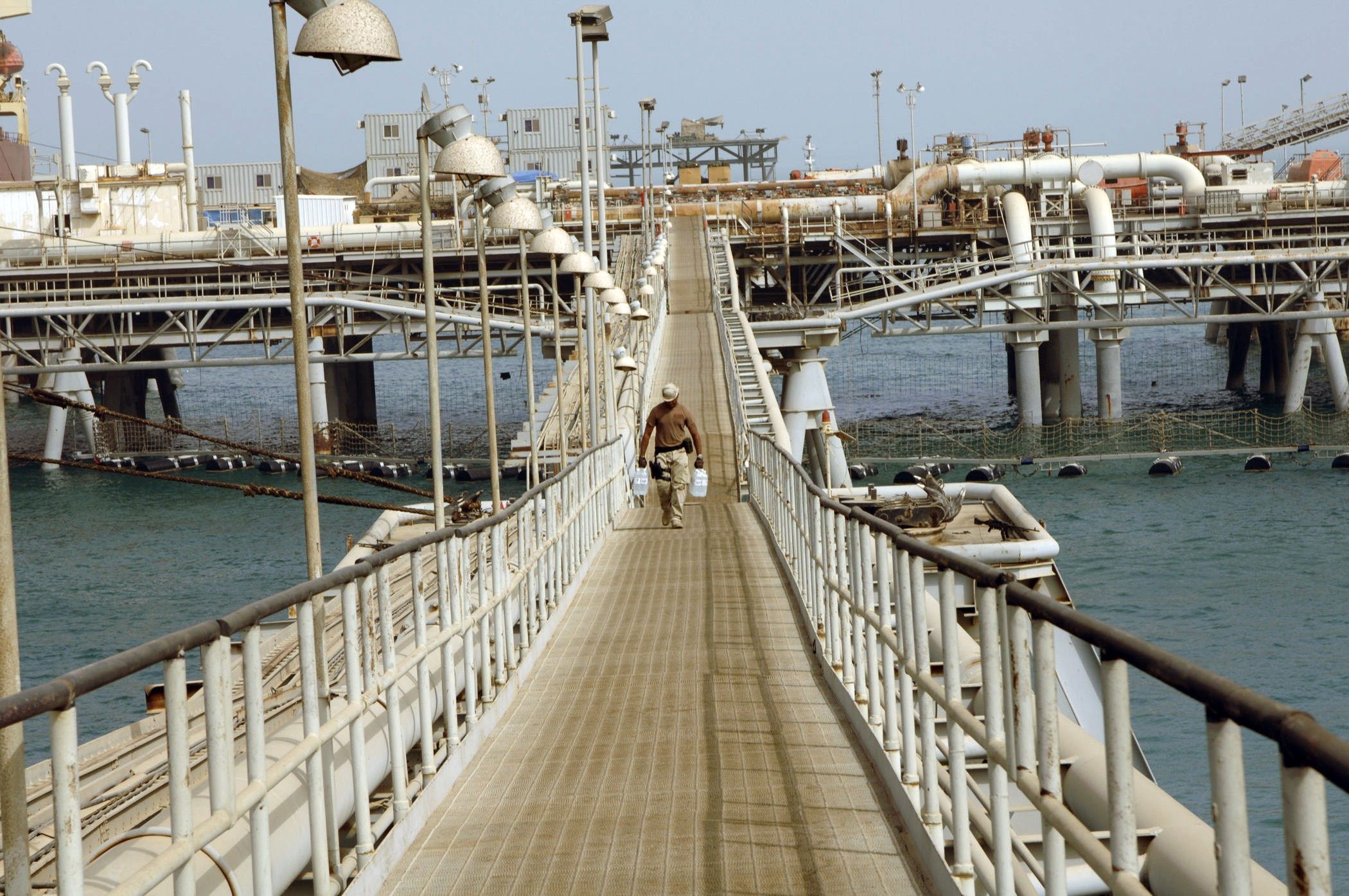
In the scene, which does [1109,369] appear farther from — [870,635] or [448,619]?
[448,619]

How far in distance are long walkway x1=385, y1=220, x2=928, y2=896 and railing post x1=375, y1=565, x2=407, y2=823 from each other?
249mm

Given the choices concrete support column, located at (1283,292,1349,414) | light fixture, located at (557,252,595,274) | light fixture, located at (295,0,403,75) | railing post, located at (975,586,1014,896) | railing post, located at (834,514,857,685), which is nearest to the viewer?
railing post, located at (975,586,1014,896)

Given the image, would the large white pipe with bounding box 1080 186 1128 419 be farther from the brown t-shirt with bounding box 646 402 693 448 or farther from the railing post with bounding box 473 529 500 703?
the railing post with bounding box 473 529 500 703

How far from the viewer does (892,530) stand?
656 cm

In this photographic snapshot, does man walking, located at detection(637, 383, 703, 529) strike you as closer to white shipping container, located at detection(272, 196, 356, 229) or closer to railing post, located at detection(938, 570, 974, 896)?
railing post, located at detection(938, 570, 974, 896)

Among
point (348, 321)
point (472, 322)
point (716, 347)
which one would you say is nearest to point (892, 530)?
point (716, 347)

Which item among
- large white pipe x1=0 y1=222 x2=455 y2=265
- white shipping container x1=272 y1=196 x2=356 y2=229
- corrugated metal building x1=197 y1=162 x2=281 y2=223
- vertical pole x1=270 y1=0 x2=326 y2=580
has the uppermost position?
corrugated metal building x1=197 y1=162 x2=281 y2=223

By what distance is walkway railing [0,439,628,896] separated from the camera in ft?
12.3

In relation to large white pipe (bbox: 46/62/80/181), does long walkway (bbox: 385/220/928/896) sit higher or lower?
lower

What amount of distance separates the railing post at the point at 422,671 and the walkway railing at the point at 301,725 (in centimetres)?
1

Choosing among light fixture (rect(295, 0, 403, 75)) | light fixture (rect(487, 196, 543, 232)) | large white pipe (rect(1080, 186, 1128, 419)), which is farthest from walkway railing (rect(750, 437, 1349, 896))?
large white pipe (rect(1080, 186, 1128, 419))

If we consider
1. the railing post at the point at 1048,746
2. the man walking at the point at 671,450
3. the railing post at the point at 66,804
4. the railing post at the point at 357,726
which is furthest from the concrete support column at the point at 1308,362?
the railing post at the point at 66,804

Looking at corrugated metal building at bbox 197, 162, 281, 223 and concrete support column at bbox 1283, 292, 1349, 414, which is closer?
concrete support column at bbox 1283, 292, 1349, 414

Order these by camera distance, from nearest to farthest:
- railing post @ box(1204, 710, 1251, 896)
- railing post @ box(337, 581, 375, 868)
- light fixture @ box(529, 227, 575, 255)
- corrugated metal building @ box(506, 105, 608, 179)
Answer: railing post @ box(1204, 710, 1251, 896), railing post @ box(337, 581, 375, 868), light fixture @ box(529, 227, 575, 255), corrugated metal building @ box(506, 105, 608, 179)
